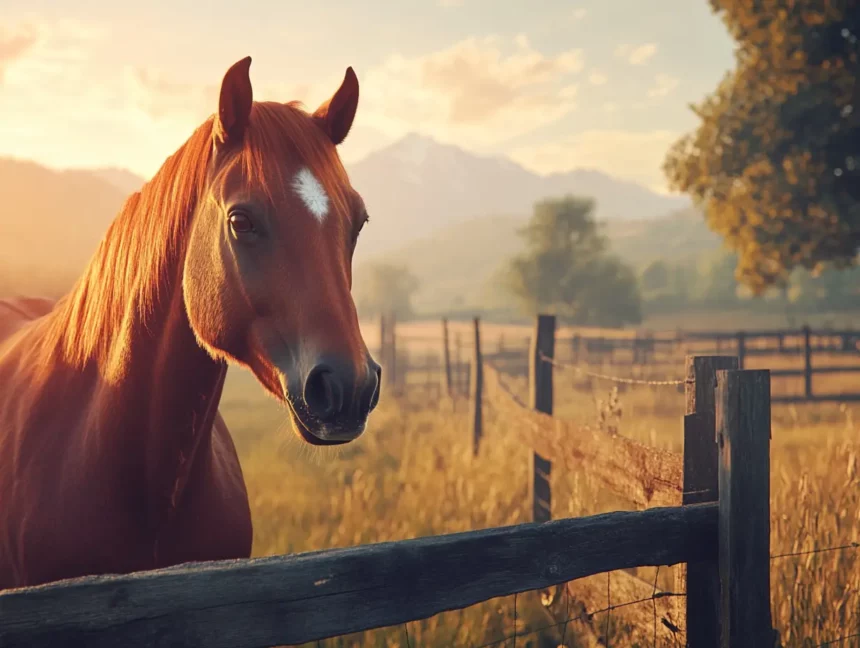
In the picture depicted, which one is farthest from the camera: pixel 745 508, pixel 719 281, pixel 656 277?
pixel 656 277

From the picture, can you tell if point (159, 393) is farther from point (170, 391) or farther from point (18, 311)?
point (18, 311)

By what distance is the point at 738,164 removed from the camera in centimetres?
1470

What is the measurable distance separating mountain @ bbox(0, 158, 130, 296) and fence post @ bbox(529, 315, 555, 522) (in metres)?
41.6

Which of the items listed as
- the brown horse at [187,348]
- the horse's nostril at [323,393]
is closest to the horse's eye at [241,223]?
the brown horse at [187,348]

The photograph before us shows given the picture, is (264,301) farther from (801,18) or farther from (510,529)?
(801,18)

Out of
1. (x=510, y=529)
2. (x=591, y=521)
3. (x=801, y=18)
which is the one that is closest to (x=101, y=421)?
(x=510, y=529)

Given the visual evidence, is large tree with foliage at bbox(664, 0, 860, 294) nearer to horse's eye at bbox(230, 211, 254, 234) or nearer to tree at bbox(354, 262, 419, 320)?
horse's eye at bbox(230, 211, 254, 234)

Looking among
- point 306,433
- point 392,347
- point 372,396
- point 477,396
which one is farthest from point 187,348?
point 392,347

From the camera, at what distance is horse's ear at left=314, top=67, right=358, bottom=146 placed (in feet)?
8.95

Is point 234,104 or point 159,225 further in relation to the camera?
point 159,225

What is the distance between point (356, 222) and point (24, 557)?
1729mm

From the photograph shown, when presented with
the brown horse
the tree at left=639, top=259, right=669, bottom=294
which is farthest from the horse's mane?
the tree at left=639, top=259, right=669, bottom=294

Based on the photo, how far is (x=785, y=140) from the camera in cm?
1393

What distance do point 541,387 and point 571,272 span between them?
1663 inches
